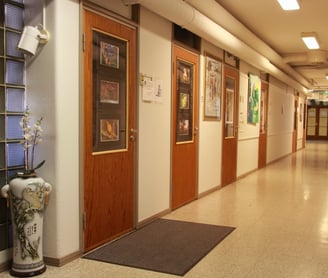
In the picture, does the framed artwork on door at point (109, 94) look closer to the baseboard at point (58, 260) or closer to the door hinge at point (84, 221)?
the door hinge at point (84, 221)

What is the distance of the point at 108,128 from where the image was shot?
13.1 ft

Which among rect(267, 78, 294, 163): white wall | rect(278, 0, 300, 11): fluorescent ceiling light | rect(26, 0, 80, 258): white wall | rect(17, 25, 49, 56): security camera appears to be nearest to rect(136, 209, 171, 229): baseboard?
rect(26, 0, 80, 258): white wall

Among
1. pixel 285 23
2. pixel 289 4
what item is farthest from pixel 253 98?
pixel 289 4

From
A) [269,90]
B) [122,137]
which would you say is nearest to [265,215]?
[122,137]

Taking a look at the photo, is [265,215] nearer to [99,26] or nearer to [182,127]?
[182,127]

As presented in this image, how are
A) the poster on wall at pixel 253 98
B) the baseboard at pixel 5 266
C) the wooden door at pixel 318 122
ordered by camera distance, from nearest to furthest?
the baseboard at pixel 5 266 < the poster on wall at pixel 253 98 < the wooden door at pixel 318 122

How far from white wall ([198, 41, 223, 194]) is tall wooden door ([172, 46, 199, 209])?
22cm

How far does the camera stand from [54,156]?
3322mm

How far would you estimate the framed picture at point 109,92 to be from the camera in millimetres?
3879

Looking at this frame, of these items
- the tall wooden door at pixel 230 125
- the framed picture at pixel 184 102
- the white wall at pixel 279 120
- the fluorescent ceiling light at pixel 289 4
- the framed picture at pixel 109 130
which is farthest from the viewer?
the white wall at pixel 279 120

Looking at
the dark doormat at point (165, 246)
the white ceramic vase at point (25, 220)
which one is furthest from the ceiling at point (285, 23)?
the white ceramic vase at point (25, 220)

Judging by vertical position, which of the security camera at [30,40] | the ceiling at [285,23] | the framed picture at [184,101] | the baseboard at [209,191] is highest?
the ceiling at [285,23]

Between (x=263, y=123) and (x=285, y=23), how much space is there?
12.7ft

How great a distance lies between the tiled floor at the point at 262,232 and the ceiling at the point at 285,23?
9.65ft
